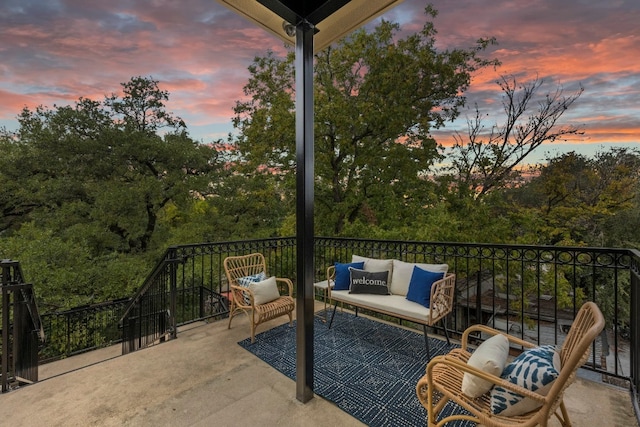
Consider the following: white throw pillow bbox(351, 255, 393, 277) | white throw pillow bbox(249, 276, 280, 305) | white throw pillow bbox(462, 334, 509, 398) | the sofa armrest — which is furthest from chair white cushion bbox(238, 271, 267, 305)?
white throw pillow bbox(462, 334, 509, 398)

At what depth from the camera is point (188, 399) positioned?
82.4 inches

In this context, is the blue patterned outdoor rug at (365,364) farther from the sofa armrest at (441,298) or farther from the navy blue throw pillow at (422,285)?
the navy blue throw pillow at (422,285)

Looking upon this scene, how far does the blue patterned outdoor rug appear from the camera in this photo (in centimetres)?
196

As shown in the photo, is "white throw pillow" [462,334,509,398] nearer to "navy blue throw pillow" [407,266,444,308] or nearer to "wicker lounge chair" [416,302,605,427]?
"wicker lounge chair" [416,302,605,427]

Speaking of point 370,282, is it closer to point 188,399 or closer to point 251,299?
point 251,299

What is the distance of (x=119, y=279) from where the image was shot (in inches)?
331

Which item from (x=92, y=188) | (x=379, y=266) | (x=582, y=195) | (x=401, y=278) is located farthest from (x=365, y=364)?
(x=92, y=188)

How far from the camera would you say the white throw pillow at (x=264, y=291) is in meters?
3.21

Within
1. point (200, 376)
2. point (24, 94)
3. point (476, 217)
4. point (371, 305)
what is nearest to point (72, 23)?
point (24, 94)

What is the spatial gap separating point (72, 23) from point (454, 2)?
27.5 feet

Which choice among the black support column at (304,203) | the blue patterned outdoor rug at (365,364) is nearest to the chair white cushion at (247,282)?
the blue patterned outdoor rug at (365,364)

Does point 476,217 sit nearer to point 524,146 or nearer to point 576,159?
point 524,146

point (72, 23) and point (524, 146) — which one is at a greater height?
point (72, 23)

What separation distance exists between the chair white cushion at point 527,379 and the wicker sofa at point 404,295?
4.13 feet
